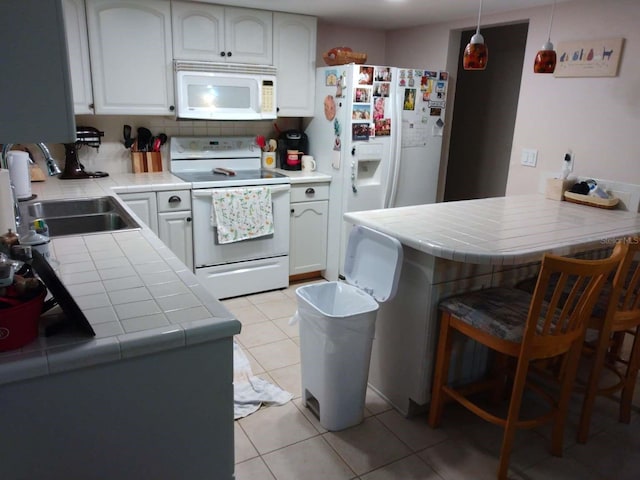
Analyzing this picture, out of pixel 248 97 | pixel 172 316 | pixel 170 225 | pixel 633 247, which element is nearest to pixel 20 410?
pixel 172 316

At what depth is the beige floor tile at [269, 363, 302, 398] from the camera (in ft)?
8.23

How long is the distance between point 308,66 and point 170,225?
1.69 meters

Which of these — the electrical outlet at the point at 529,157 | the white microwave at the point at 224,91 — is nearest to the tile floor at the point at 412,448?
the electrical outlet at the point at 529,157

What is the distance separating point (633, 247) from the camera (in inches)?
74.5

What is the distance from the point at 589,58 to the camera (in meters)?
2.95

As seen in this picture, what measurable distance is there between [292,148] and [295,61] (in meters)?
0.70

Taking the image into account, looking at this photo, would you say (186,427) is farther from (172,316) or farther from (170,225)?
(170,225)

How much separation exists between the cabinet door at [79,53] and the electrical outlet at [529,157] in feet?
9.84

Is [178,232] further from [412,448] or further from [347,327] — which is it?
[412,448]

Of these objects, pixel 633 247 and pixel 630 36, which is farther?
pixel 630 36

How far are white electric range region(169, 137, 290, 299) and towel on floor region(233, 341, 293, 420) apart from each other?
40.6 inches

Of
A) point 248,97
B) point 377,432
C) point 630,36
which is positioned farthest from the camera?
point 248,97

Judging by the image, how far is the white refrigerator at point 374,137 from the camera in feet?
11.7

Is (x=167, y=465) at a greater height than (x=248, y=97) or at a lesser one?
lesser
